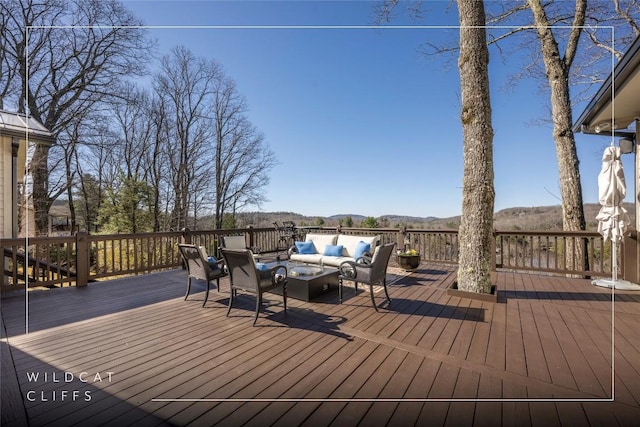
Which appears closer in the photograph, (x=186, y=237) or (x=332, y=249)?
(x=332, y=249)

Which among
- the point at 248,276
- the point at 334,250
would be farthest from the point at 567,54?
the point at 248,276

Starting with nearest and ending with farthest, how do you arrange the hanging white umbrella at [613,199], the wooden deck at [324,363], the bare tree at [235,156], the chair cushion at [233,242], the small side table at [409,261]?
the wooden deck at [324,363] < the hanging white umbrella at [613,199] < the small side table at [409,261] < the chair cushion at [233,242] < the bare tree at [235,156]

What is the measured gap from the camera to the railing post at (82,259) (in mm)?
4555

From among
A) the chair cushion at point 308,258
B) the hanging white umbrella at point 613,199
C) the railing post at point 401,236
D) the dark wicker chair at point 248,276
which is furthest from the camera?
the railing post at point 401,236

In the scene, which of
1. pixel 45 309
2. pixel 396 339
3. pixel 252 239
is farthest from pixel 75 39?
pixel 396 339

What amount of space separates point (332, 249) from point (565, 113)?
6.21 meters

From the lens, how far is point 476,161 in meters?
3.98

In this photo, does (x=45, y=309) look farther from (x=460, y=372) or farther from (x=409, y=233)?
(x=409, y=233)

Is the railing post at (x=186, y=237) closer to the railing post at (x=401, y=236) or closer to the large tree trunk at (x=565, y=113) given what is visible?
the railing post at (x=401, y=236)

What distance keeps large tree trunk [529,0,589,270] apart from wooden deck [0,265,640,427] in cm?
283

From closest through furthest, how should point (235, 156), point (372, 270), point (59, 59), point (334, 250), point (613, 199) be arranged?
point (372, 270) → point (613, 199) → point (334, 250) → point (59, 59) → point (235, 156)

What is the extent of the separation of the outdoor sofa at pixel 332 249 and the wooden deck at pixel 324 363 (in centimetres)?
155

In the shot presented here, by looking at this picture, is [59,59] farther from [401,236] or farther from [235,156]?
[401,236]

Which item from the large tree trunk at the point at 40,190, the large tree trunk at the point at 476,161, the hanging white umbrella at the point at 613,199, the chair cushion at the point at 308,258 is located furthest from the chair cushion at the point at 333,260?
the large tree trunk at the point at 40,190
